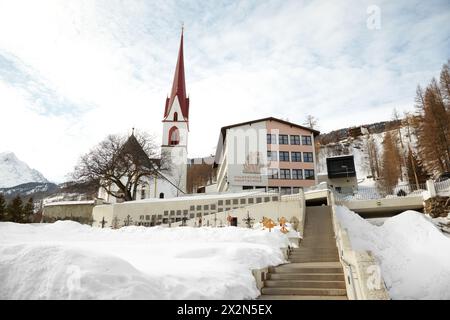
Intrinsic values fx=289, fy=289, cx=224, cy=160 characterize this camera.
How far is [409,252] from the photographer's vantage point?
14172mm

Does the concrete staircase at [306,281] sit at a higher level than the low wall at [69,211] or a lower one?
lower

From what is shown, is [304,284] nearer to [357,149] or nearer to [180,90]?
[180,90]

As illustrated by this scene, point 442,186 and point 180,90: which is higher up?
point 180,90

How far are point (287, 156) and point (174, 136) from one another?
2412 centimetres

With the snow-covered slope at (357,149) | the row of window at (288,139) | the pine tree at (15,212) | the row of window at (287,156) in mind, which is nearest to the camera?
the pine tree at (15,212)

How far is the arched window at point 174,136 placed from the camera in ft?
182

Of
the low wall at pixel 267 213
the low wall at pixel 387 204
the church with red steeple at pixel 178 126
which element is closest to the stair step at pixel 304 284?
the low wall at pixel 267 213

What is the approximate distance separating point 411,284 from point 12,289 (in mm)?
12689

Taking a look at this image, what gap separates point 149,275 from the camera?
16.2ft

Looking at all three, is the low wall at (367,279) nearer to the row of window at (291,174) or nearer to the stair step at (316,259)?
the stair step at (316,259)

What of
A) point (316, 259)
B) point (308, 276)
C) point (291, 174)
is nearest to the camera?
point (308, 276)

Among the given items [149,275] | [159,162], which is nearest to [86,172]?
[159,162]

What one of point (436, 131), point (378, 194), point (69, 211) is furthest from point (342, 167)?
point (69, 211)

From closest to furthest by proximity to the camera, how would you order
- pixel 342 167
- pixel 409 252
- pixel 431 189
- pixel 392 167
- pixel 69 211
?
pixel 409 252, pixel 431 189, pixel 69 211, pixel 342 167, pixel 392 167
